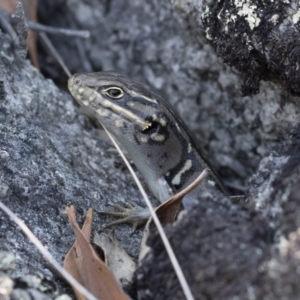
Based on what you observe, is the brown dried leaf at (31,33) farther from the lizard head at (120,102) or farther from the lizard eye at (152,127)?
the lizard eye at (152,127)

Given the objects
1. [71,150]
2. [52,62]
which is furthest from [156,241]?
[52,62]

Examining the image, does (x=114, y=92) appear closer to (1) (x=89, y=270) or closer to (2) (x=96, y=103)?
(2) (x=96, y=103)

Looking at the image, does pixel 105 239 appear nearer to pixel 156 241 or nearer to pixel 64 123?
pixel 156 241

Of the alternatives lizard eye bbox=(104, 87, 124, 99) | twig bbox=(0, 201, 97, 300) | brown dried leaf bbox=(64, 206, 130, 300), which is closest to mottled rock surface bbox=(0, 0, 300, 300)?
brown dried leaf bbox=(64, 206, 130, 300)

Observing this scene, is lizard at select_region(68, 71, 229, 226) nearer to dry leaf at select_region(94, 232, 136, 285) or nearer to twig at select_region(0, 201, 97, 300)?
dry leaf at select_region(94, 232, 136, 285)

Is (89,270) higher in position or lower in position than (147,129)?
lower

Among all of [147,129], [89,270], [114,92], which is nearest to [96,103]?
[114,92]
